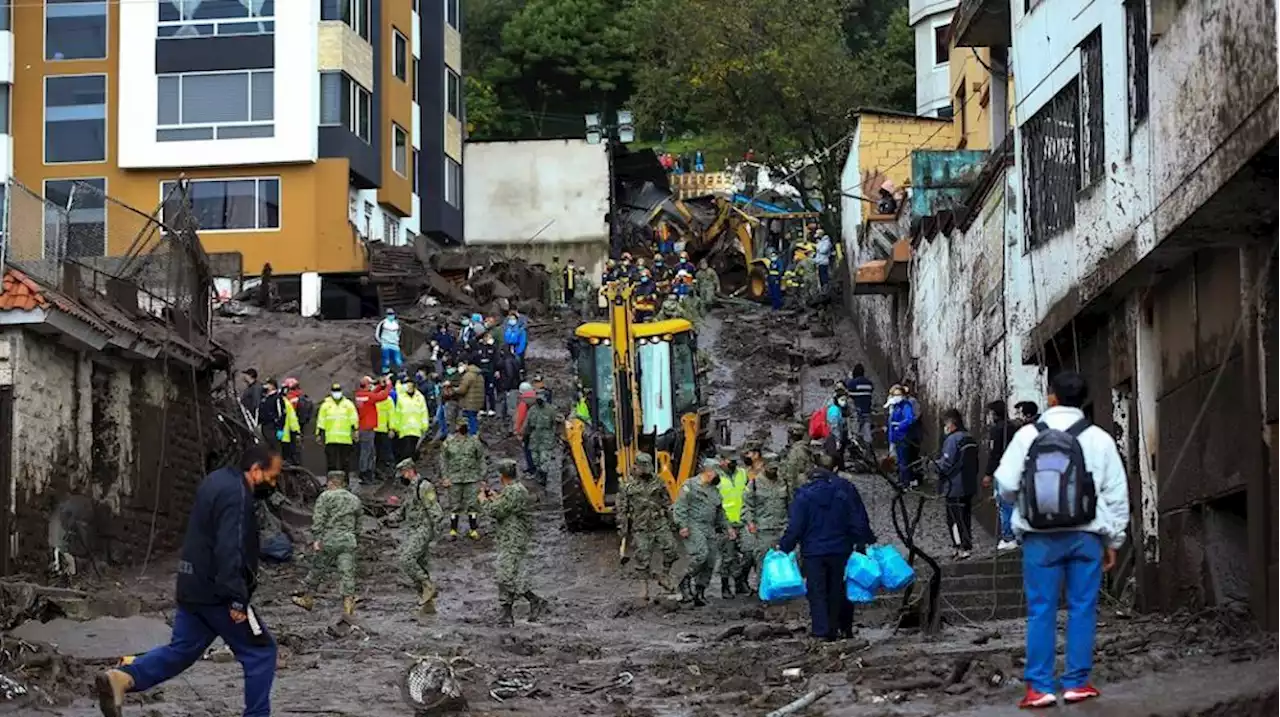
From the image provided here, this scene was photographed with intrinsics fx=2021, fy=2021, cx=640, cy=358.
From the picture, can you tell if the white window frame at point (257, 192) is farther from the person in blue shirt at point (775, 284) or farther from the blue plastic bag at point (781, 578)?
the blue plastic bag at point (781, 578)

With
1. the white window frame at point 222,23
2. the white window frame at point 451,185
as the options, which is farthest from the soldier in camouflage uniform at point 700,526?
the white window frame at point 451,185

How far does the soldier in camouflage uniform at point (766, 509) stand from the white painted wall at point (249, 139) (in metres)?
28.7

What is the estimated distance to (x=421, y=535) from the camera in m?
20.8

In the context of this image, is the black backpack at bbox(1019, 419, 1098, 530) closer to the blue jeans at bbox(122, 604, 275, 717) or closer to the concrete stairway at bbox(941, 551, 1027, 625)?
the blue jeans at bbox(122, 604, 275, 717)

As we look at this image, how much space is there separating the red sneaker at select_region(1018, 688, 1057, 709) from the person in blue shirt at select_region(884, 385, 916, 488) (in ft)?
57.6

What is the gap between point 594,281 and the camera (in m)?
55.1

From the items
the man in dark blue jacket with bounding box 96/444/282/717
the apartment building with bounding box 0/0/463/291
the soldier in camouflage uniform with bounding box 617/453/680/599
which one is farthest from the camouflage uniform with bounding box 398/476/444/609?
the apartment building with bounding box 0/0/463/291

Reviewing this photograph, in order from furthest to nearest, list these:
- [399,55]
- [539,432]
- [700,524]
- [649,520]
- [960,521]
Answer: [399,55] < [539,432] < [649,520] < [960,521] < [700,524]

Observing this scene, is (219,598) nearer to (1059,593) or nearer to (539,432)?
(1059,593)

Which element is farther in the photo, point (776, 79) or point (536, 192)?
point (536, 192)

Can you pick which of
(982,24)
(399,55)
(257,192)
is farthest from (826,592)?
(399,55)

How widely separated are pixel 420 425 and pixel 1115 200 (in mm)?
17741

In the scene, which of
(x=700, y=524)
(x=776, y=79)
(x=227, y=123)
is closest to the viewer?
(x=700, y=524)

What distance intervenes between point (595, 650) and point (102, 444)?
958cm
